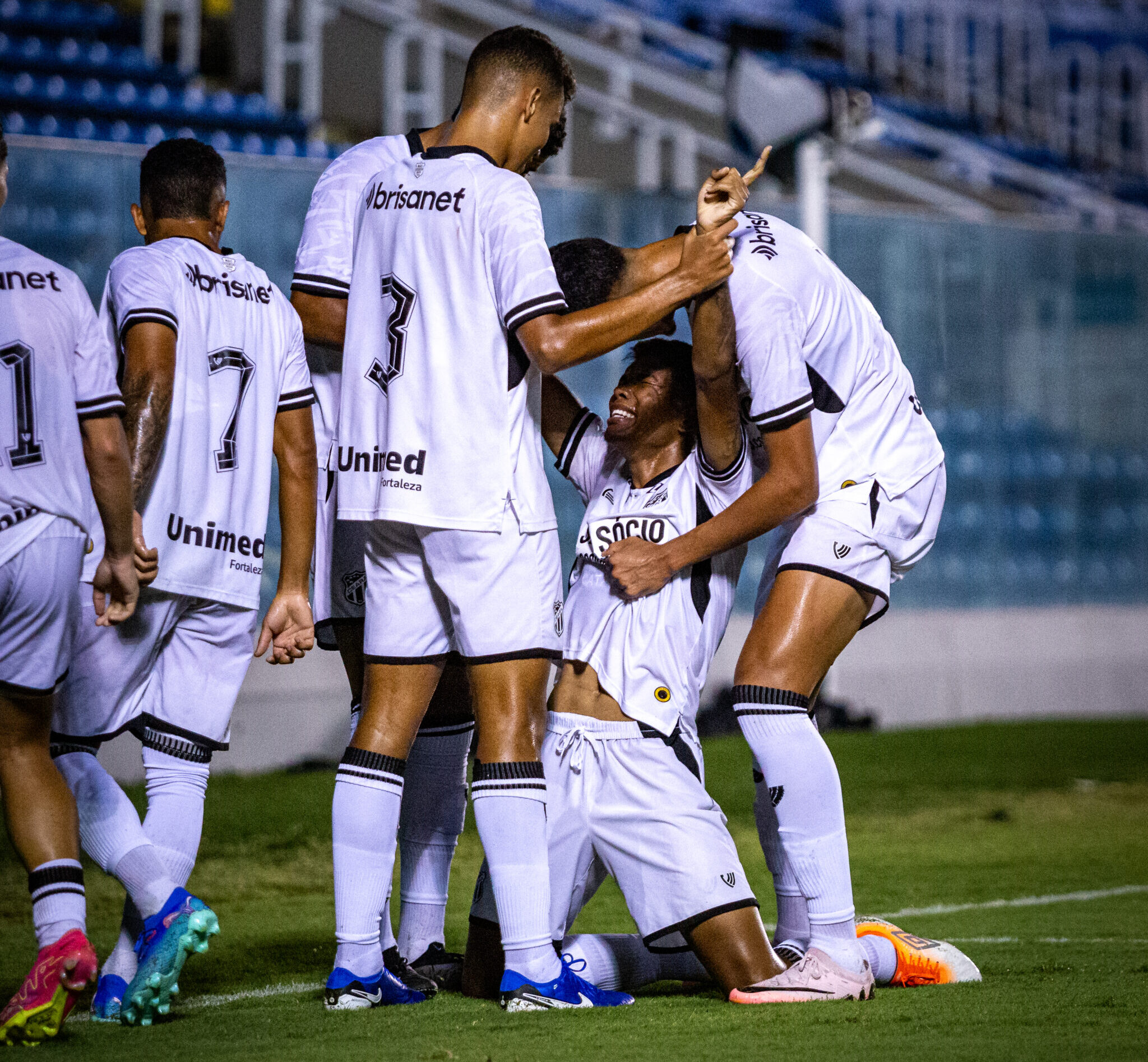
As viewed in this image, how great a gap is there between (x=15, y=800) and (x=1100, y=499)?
347 inches

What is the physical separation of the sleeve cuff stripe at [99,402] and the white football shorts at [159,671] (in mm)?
461

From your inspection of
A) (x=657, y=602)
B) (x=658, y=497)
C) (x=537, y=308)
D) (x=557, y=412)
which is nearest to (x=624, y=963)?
(x=657, y=602)

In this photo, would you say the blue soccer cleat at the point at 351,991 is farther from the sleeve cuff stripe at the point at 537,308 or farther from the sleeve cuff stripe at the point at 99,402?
the sleeve cuff stripe at the point at 537,308

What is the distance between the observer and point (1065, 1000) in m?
3.06

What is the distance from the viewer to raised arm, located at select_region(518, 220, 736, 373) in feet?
9.78

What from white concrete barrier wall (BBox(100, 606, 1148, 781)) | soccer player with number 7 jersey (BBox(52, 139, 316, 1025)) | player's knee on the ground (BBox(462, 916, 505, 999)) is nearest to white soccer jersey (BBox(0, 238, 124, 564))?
soccer player with number 7 jersey (BBox(52, 139, 316, 1025))

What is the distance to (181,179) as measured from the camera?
11.3ft

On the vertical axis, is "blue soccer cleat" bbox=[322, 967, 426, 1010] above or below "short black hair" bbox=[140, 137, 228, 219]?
below

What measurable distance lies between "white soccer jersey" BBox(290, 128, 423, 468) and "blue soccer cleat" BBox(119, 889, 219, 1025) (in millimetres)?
1117

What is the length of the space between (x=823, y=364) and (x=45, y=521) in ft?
5.60

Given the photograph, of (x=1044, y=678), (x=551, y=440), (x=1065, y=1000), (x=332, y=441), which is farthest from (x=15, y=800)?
(x=1044, y=678)

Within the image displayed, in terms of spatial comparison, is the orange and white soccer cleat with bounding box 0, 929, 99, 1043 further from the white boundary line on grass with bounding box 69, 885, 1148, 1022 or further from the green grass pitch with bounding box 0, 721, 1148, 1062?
the white boundary line on grass with bounding box 69, 885, 1148, 1022

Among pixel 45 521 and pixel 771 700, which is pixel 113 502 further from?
pixel 771 700

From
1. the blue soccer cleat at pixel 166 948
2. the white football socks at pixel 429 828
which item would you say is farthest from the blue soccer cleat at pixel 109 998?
the white football socks at pixel 429 828
